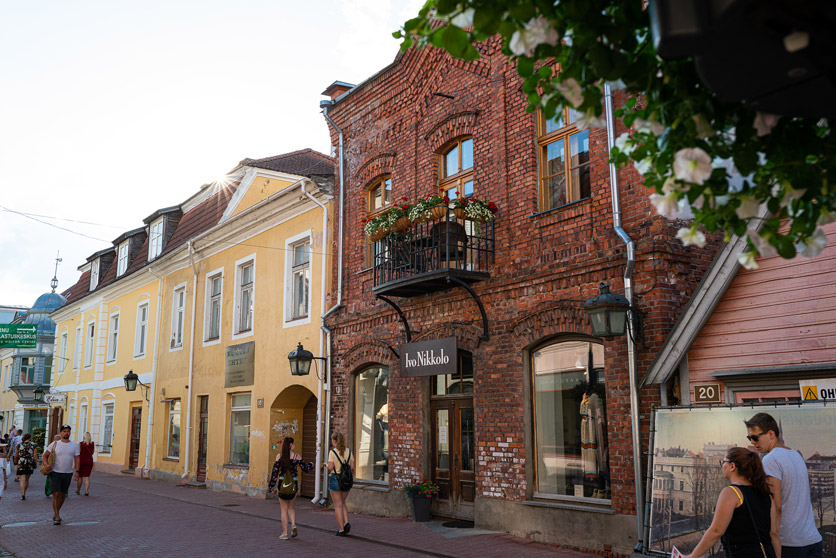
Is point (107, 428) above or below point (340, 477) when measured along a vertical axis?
above

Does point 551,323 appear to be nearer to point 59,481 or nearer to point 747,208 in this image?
point 747,208

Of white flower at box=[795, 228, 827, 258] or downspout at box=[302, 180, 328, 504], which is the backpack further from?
white flower at box=[795, 228, 827, 258]

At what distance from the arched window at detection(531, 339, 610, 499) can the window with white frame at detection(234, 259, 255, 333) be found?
10.2 m

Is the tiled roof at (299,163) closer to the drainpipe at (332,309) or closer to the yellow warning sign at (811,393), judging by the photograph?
the drainpipe at (332,309)

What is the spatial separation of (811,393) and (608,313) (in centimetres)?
227

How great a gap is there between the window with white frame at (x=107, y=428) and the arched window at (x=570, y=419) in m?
21.4

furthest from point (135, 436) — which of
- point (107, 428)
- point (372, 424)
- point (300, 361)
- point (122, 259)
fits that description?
point (372, 424)

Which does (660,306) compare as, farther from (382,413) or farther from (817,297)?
(382,413)

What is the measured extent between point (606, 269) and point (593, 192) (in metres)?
1.10

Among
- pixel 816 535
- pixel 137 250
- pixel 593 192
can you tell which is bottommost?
pixel 816 535

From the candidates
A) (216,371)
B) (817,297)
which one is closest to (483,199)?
(817,297)

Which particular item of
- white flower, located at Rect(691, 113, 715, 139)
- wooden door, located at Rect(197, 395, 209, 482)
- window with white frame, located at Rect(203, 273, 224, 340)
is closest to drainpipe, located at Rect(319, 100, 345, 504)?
window with white frame, located at Rect(203, 273, 224, 340)

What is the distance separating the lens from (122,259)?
28.9 m

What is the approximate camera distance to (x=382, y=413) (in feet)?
46.3
